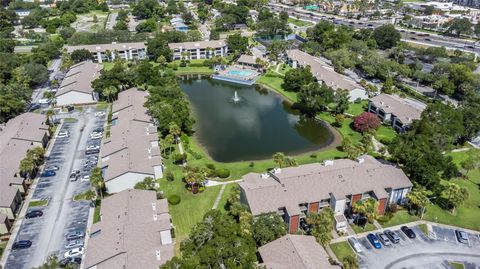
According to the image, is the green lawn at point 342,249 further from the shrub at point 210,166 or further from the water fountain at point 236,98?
the water fountain at point 236,98

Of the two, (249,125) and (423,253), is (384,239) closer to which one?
(423,253)

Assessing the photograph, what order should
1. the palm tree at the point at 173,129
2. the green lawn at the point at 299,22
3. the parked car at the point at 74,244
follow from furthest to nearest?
the green lawn at the point at 299,22, the palm tree at the point at 173,129, the parked car at the point at 74,244

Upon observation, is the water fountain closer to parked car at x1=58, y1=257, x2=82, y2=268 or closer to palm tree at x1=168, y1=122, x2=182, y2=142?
palm tree at x1=168, y1=122, x2=182, y2=142

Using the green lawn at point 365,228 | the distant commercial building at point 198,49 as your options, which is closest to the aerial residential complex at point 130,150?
the green lawn at point 365,228

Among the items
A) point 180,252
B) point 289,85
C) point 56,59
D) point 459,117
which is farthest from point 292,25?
point 180,252

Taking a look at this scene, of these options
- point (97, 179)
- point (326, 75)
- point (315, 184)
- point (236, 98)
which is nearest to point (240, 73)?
point (236, 98)

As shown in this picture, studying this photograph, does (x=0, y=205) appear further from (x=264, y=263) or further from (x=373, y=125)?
(x=373, y=125)

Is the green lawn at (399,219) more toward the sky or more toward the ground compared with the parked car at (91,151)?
more toward the ground
